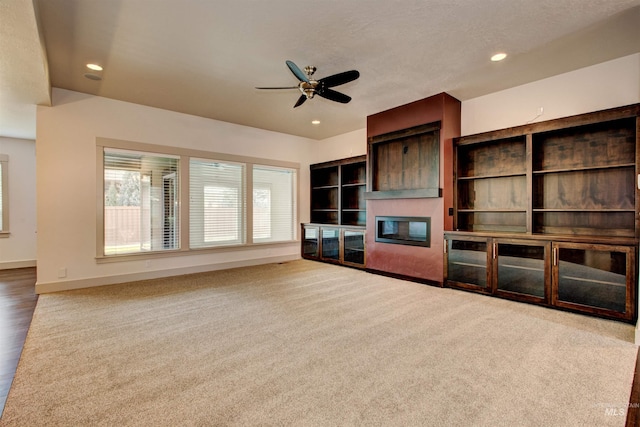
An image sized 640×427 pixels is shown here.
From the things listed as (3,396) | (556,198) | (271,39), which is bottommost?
(3,396)

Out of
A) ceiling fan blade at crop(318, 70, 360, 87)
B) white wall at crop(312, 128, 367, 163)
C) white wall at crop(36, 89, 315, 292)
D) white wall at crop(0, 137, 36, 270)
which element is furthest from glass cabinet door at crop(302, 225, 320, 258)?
white wall at crop(0, 137, 36, 270)

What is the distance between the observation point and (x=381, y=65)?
375cm

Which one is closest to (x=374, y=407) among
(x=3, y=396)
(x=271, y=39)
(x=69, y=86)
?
(x=3, y=396)

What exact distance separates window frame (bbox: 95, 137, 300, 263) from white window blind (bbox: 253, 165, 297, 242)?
12 centimetres

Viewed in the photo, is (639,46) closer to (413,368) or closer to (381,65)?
(381,65)

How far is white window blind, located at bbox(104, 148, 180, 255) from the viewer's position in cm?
498

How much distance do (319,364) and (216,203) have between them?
14.9 feet

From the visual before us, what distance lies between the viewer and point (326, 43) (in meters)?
3.25

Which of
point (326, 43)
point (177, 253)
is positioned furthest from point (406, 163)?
point (177, 253)

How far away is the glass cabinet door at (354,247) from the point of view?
593 cm

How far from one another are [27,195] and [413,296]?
825cm

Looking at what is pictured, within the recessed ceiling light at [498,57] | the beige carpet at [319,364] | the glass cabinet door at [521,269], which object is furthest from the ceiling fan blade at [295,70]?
the glass cabinet door at [521,269]

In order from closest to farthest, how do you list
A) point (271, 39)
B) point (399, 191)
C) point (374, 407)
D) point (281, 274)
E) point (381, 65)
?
point (374, 407) → point (271, 39) → point (381, 65) → point (399, 191) → point (281, 274)

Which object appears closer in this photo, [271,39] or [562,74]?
[271,39]
